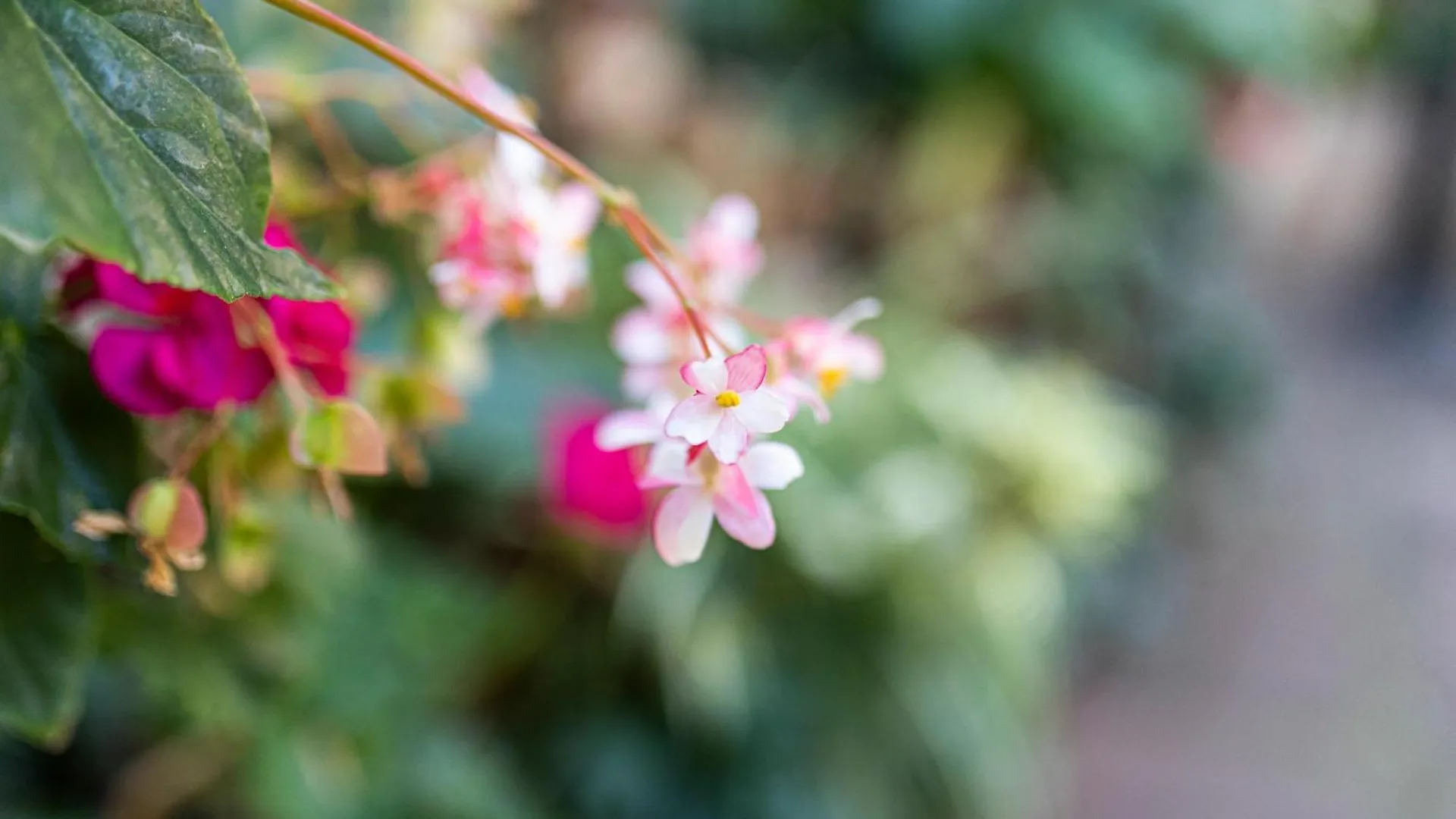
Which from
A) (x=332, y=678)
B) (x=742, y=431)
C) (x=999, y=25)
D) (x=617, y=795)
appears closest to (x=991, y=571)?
(x=617, y=795)

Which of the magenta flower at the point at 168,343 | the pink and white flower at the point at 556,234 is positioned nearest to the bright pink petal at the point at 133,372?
the magenta flower at the point at 168,343

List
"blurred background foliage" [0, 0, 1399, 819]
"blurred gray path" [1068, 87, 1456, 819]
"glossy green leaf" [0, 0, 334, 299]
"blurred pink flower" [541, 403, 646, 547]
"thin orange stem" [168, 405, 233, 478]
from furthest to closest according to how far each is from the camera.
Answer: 1. "blurred gray path" [1068, 87, 1456, 819]
2. "blurred pink flower" [541, 403, 646, 547]
3. "blurred background foliage" [0, 0, 1399, 819]
4. "thin orange stem" [168, 405, 233, 478]
5. "glossy green leaf" [0, 0, 334, 299]

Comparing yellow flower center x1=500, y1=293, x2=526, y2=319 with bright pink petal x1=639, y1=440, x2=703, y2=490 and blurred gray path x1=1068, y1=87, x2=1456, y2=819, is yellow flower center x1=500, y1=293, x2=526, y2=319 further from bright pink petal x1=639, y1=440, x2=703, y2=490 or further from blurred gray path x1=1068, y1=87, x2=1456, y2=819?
blurred gray path x1=1068, y1=87, x2=1456, y2=819

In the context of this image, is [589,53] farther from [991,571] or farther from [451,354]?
[451,354]

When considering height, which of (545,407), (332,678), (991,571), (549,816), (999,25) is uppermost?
(999,25)

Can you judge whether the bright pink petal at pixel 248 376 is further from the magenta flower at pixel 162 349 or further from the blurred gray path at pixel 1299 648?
the blurred gray path at pixel 1299 648

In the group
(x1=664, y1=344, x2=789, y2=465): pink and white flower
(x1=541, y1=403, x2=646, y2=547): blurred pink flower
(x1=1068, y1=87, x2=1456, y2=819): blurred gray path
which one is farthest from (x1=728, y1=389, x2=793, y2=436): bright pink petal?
(x1=1068, y1=87, x2=1456, y2=819): blurred gray path
